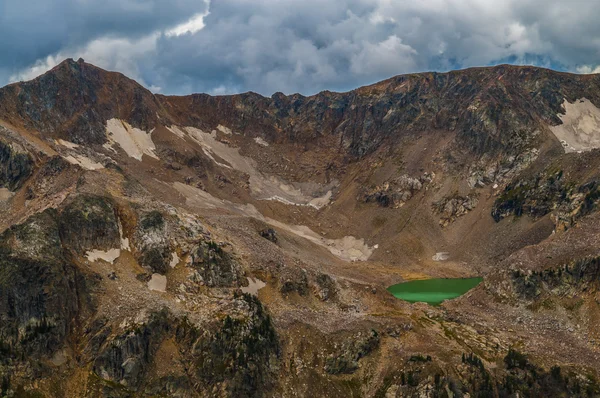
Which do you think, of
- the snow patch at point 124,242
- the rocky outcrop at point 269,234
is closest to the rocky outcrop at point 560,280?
the rocky outcrop at point 269,234

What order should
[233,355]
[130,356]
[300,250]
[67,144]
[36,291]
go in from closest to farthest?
[130,356]
[36,291]
[233,355]
[300,250]
[67,144]

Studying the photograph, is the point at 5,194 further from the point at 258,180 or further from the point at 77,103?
the point at 258,180

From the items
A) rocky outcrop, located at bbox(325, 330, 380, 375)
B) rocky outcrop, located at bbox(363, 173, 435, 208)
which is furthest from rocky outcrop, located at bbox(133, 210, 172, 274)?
rocky outcrop, located at bbox(363, 173, 435, 208)

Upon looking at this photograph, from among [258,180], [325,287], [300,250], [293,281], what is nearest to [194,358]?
[293,281]

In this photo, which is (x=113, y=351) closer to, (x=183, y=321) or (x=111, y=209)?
(x=183, y=321)

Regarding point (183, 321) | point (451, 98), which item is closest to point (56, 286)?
point (183, 321)
